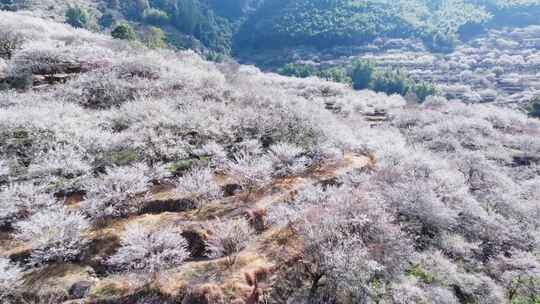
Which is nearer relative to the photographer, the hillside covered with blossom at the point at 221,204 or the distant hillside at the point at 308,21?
the hillside covered with blossom at the point at 221,204

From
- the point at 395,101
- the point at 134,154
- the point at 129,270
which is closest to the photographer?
the point at 129,270

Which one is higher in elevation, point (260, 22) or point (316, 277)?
point (260, 22)

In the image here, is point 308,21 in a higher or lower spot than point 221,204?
higher

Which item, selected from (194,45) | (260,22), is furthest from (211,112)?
(260,22)

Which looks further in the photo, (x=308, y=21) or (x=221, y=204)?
(x=308, y=21)

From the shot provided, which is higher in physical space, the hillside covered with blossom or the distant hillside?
the distant hillside

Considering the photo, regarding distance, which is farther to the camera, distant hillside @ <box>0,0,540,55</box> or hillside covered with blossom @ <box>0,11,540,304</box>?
distant hillside @ <box>0,0,540,55</box>

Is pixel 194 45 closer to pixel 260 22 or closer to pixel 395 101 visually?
pixel 260 22

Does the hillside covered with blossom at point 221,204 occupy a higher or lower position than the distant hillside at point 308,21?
lower
